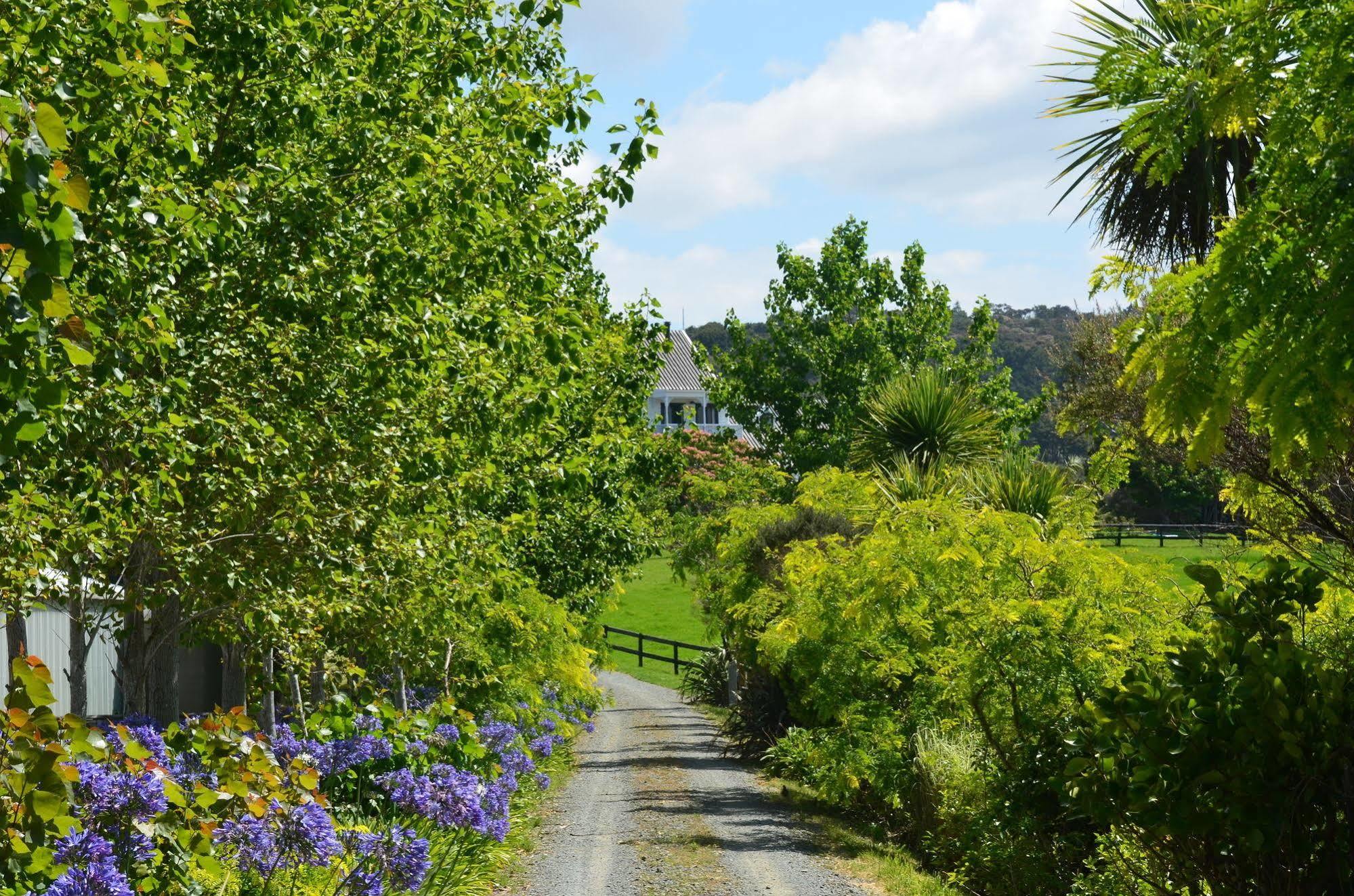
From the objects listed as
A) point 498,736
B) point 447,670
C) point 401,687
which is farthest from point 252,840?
point 447,670

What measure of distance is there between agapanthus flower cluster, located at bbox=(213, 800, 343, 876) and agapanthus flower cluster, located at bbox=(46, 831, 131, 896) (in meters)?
1.11

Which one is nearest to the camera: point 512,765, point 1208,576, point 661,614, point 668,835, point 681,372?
point 1208,576

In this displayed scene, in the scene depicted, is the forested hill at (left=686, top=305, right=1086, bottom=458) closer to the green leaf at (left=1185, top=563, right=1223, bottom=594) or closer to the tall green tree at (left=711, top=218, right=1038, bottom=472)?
the tall green tree at (left=711, top=218, right=1038, bottom=472)

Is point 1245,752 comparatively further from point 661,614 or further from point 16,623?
point 661,614

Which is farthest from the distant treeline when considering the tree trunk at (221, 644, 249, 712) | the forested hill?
the tree trunk at (221, 644, 249, 712)

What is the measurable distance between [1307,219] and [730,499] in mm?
24529

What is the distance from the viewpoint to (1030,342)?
12606 centimetres

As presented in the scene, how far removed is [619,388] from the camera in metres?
19.5

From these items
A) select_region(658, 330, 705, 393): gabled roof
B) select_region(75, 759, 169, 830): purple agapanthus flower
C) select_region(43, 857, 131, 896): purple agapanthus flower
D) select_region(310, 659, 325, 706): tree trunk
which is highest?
select_region(658, 330, 705, 393): gabled roof

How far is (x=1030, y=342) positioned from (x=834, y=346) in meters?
99.1

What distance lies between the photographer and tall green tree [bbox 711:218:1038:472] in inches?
1277

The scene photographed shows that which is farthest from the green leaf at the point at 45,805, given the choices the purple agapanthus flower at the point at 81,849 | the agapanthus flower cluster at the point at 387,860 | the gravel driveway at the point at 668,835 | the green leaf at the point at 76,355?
the gravel driveway at the point at 668,835

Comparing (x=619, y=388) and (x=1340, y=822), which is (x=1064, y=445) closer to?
(x=619, y=388)

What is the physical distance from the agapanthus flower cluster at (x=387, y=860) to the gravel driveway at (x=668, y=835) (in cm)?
371
